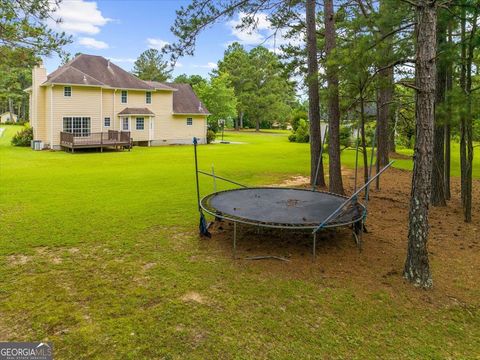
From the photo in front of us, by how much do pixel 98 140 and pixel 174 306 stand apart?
20.6 m

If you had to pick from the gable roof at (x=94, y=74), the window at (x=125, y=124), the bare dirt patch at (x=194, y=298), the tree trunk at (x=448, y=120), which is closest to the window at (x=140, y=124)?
the window at (x=125, y=124)

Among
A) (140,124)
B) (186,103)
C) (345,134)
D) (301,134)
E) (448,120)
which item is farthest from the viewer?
(301,134)

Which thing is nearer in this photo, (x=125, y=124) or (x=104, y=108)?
(x=104, y=108)

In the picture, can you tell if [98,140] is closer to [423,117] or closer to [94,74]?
[94,74]

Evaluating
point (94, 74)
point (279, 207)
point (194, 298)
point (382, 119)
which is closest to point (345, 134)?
point (382, 119)

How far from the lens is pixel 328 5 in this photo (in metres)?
9.62

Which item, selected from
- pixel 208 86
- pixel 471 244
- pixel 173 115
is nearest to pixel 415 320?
pixel 471 244

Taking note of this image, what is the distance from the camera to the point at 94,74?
25.5m

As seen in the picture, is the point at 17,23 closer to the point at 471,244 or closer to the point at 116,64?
the point at 471,244

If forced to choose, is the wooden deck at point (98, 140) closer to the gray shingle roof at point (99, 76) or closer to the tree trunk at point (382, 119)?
the gray shingle roof at point (99, 76)

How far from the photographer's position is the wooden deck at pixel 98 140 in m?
21.6

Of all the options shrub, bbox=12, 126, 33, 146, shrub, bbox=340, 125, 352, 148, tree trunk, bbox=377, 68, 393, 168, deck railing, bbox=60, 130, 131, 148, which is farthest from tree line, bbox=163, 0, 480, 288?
shrub, bbox=12, 126, 33, 146

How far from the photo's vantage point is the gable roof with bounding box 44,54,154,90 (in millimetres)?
23312

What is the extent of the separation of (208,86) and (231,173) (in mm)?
25978
